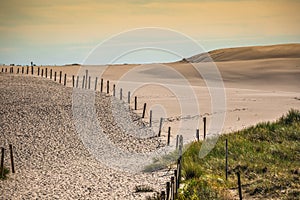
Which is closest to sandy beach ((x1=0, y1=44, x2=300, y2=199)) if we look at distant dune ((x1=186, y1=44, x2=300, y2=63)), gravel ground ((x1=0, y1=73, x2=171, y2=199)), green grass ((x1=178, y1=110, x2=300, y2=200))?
gravel ground ((x1=0, y1=73, x2=171, y2=199))

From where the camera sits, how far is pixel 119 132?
3173cm

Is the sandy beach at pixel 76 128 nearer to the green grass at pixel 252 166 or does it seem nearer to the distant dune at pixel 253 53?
the green grass at pixel 252 166

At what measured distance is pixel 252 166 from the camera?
786 inches

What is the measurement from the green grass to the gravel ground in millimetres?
1745

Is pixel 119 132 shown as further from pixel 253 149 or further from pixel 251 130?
pixel 253 149

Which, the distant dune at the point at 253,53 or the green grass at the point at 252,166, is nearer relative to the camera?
the green grass at the point at 252,166

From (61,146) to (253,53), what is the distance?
80507 millimetres

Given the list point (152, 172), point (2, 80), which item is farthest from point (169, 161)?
point (2, 80)

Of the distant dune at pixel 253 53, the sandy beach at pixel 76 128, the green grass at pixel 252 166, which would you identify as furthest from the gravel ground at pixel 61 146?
the distant dune at pixel 253 53

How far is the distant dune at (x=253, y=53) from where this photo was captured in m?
96.1

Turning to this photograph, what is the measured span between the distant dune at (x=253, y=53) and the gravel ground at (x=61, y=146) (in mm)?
58054

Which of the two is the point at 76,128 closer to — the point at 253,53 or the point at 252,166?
the point at 252,166

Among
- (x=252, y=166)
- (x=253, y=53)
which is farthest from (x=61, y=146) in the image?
(x=253, y=53)

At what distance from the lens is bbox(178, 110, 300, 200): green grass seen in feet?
54.0
